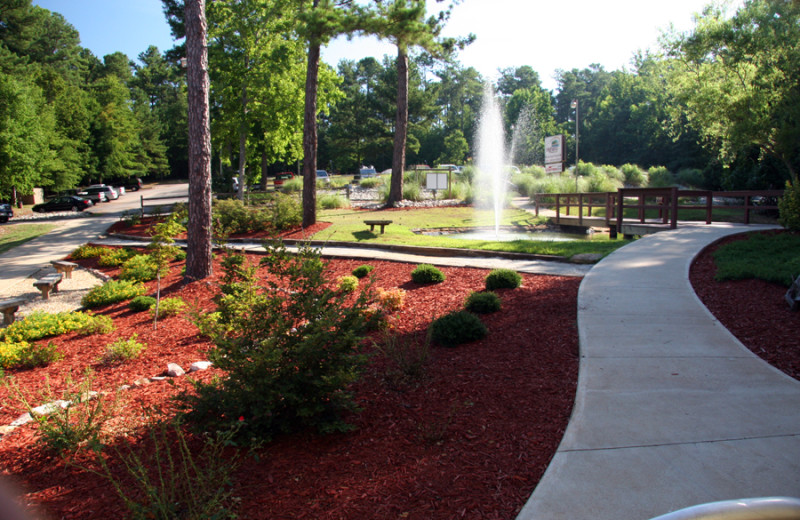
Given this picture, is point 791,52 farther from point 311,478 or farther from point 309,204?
point 311,478

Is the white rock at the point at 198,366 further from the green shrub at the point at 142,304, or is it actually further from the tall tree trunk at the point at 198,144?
the tall tree trunk at the point at 198,144

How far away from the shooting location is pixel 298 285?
14.1 feet

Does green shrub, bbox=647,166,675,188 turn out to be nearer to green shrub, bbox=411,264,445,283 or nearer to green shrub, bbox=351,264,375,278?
green shrub, bbox=351,264,375,278

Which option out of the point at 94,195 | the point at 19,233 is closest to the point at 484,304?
the point at 19,233

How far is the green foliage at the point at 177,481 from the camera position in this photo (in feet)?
9.14

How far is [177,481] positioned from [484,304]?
443cm

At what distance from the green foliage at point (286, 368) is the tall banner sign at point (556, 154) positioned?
83.4 ft

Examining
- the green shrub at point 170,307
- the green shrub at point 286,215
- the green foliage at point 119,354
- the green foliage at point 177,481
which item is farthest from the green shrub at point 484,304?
the green shrub at point 286,215

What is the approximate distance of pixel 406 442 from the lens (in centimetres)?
384

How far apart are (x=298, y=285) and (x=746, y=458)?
133 inches

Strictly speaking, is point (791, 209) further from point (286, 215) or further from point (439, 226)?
point (286, 215)

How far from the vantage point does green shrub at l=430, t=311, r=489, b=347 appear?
5.87m

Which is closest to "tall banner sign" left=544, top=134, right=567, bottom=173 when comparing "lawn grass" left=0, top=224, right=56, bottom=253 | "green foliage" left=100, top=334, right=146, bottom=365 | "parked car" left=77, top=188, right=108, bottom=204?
"green foliage" left=100, top=334, right=146, bottom=365

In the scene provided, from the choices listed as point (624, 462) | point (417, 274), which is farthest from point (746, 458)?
point (417, 274)
